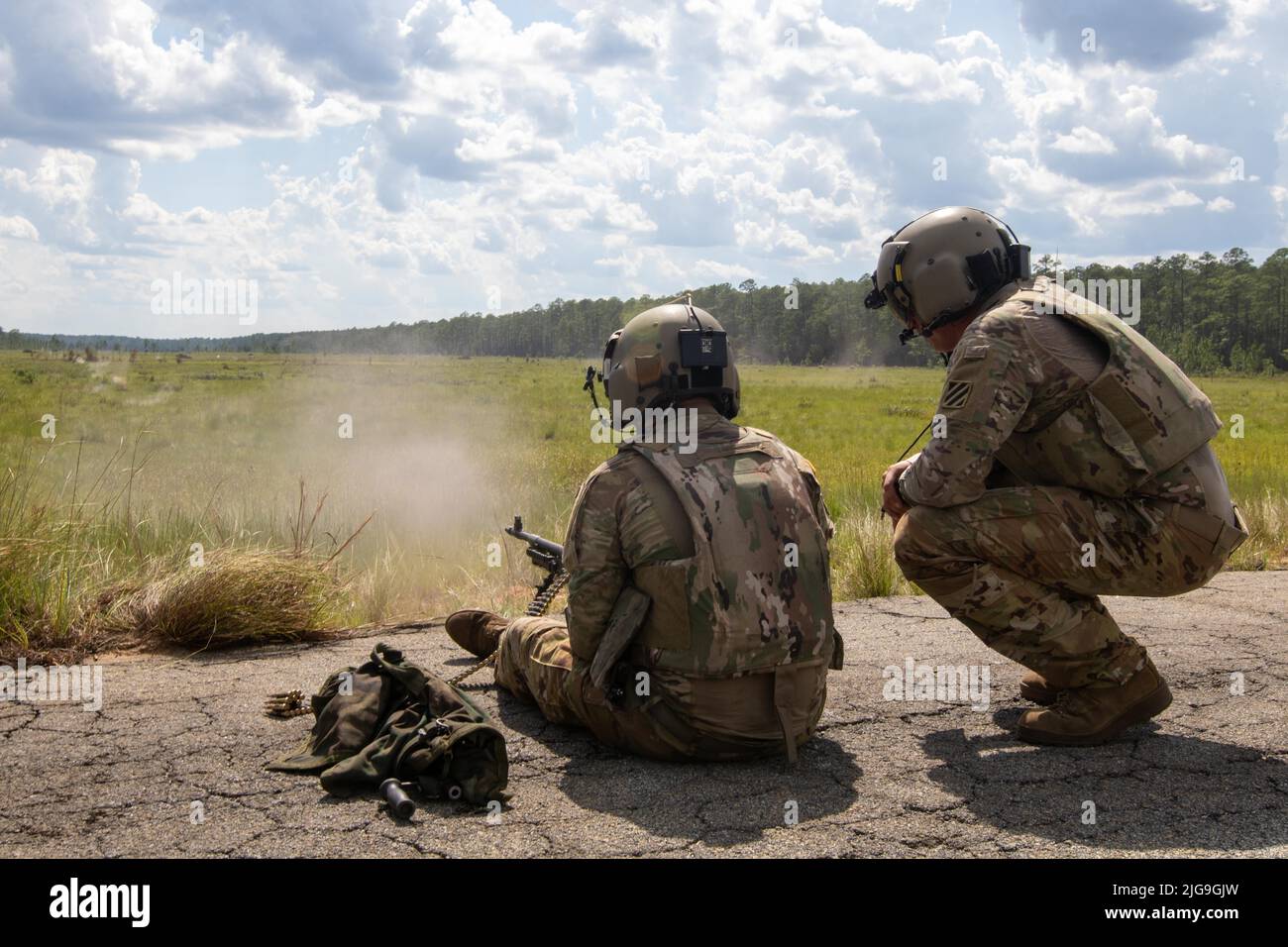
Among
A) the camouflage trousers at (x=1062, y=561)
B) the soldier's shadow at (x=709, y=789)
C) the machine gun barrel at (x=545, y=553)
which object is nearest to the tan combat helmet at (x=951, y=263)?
the camouflage trousers at (x=1062, y=561)

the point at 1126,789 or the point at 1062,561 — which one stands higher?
the point at 1062,561

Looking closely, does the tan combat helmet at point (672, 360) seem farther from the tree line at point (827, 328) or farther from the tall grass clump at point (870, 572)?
the tree line at point (827, 328)

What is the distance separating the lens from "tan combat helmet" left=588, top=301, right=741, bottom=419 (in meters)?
3.89

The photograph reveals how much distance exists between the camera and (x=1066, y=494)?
4.08 meters

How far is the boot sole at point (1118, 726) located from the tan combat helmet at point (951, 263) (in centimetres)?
156

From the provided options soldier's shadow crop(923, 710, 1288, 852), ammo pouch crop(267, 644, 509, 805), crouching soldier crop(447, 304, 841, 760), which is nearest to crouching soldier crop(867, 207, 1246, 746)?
soldier's shadow crop(923, 710, 1288, 852)

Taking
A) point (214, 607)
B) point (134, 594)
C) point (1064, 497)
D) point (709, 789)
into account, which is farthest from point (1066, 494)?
point (134, 594)

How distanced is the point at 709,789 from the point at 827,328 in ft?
293

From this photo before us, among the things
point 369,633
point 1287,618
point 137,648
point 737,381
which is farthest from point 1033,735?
point 137,648

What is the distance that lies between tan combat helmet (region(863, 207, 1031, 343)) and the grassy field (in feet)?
11.1

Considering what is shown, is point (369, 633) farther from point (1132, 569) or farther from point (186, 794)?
point (1132, 569)

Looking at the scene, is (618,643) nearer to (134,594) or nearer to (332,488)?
(134,594)

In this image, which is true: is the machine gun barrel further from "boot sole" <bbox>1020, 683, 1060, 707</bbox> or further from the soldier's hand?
"boot sole" <bbox>1020, 683, 1060, 707</bbox>
